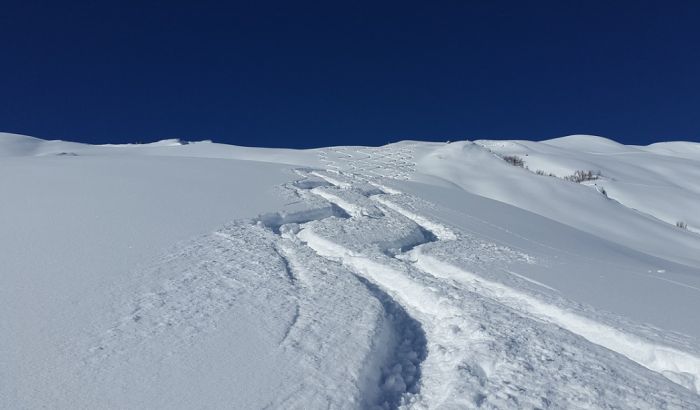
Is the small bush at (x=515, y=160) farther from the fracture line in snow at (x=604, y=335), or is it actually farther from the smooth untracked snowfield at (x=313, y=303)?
the fracture line in snow at (x=604, y=335)

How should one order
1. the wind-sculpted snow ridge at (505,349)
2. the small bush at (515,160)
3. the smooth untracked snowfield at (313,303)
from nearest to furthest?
the smooth untracked snowfield at (313,303) < the wind-sculpted snow ridge at (505,349) < the small bush at (515,160)

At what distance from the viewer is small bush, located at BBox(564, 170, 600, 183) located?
2250 cm

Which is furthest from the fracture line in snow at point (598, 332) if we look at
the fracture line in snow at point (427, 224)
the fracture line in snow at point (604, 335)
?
the fracture line in snow at point (427, 224)

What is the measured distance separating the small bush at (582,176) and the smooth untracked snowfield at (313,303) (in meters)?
11.7

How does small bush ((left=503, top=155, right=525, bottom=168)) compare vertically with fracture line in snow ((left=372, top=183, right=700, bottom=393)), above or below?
above

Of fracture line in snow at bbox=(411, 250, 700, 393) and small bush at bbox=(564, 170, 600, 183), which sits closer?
fracture line in snow at bbox=(411, 250, 700, 393)

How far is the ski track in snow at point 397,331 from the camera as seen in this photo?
387 cm

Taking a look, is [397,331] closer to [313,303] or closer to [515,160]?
[313,303]

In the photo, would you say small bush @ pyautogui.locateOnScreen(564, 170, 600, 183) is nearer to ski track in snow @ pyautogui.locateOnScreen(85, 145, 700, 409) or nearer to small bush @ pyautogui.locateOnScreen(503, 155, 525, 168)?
small bush @ pyautogui.locateOnScreen(503, 155, 525, 168)

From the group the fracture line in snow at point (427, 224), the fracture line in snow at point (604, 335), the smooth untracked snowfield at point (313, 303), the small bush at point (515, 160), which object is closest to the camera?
the smooth untracked snowfield at point (313, 303)

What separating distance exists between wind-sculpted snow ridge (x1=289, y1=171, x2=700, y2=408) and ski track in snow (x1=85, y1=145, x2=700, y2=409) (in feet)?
0.04

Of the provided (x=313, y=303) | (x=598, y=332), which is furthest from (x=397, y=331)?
(x=598, y=332)

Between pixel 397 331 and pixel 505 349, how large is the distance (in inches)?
38.4

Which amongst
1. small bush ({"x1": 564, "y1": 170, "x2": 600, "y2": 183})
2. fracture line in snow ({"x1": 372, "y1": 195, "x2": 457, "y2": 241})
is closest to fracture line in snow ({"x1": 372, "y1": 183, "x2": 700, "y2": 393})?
fracture line in snow ({"x1": 372, "y1": 195, "x2": 457, "y2": 241})
